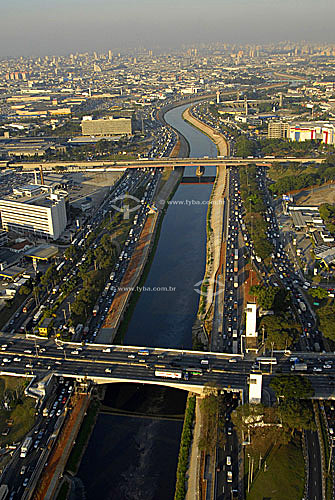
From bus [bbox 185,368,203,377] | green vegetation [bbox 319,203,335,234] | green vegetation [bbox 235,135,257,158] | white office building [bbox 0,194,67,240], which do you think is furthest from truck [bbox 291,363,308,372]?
green vegetation [bbox 235,135,257,158]

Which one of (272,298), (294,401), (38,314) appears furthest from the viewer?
(38,314)

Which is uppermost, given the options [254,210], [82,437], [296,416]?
[296,416]

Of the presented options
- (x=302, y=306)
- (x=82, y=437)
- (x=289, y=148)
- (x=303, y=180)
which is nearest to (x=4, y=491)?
(x=82, y=437)

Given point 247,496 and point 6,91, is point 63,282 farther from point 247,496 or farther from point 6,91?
point 6,91

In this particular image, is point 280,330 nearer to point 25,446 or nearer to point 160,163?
point 25,446

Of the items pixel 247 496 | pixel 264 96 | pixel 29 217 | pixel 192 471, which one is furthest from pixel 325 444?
pixel 264 96

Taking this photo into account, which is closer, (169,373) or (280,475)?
(280,475)

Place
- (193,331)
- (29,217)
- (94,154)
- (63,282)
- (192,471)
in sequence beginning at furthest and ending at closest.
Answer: (94,154), (29,217), (63,282), (193,331), (192,471)
